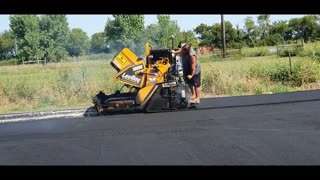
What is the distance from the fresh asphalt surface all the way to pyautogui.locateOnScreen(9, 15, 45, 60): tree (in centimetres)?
2702

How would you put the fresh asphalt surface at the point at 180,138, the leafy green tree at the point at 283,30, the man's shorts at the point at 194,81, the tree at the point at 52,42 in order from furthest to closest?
the leafy green tree at the point at 283,30 → the tree at the point at 52,42 → the man's shorts at the point at 194,81 → the fresh asphalt surface at the point at 180,138

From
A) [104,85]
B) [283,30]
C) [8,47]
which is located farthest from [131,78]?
[283,30]

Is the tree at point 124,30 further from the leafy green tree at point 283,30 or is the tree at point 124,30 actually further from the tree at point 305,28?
the leafy green tree at point 283,30

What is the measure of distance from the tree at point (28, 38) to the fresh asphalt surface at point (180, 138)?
2702cm

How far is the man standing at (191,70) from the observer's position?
939 cm

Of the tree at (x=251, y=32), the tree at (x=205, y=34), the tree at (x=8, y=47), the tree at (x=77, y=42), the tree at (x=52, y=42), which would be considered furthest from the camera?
the tree at (x=251, y=32)

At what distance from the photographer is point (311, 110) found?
26.0ft

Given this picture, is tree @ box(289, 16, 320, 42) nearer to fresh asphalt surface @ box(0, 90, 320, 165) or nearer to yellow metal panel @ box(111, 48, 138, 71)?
fresh asphalt surface @ box(0, 90, 320, 165)

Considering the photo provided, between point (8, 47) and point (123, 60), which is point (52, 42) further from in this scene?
point (123, 60)

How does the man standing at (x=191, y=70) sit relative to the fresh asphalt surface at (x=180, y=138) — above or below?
above

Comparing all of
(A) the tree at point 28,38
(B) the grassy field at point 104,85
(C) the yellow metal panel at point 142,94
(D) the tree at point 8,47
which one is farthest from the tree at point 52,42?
(C) the yellow metal panel at point 142,94

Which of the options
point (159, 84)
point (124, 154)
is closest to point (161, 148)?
point (124, 154)
